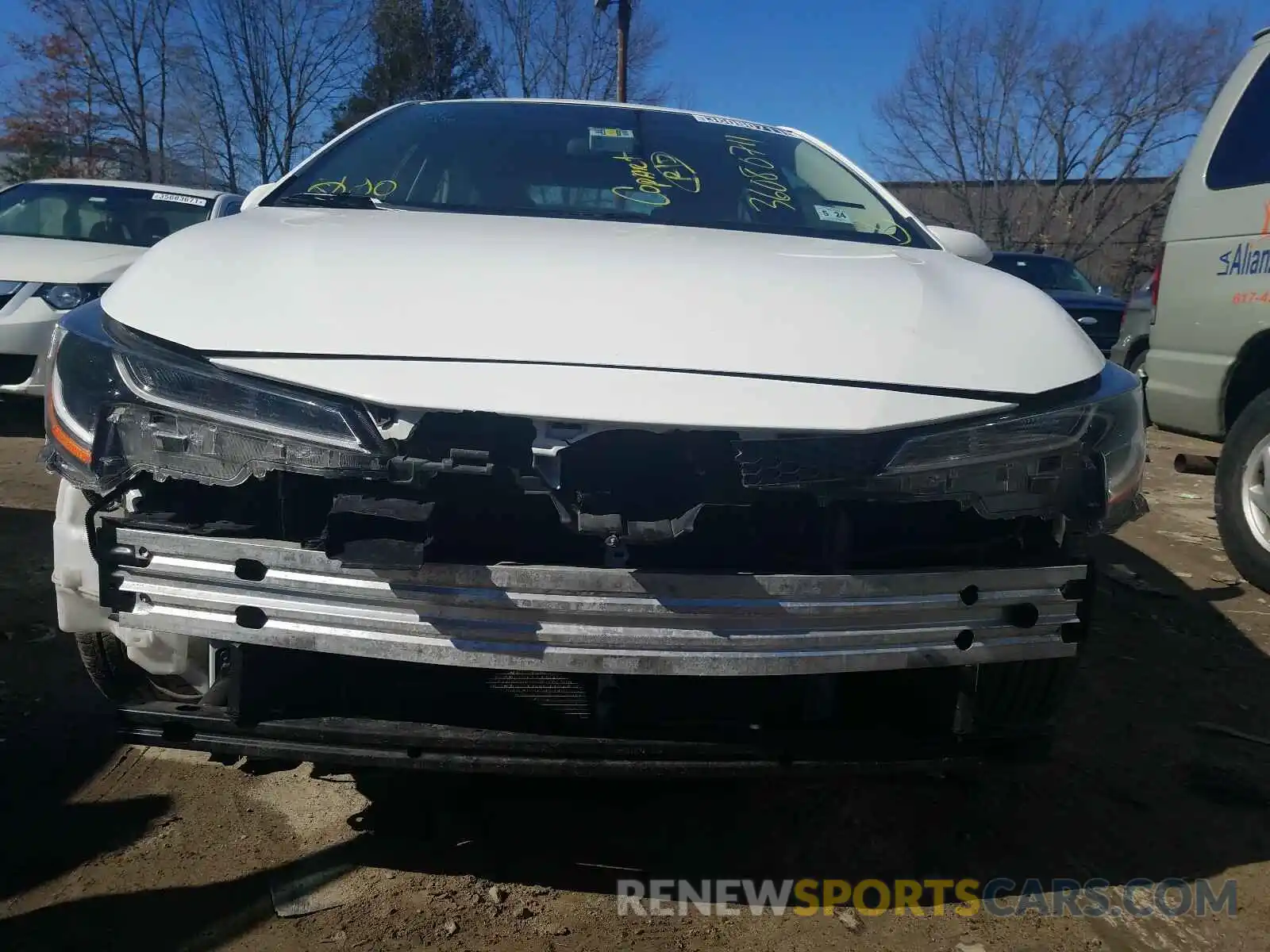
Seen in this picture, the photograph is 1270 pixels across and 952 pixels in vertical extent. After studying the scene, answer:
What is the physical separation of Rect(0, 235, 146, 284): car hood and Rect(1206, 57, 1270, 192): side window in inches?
235

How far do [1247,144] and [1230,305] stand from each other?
2.41ft

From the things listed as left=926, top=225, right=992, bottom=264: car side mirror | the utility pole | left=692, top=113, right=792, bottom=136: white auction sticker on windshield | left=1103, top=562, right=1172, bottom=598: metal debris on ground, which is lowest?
left=1103, top=562, right=1172, bottom=598: metal debris on ground

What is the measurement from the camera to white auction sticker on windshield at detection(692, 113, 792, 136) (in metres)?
3.22

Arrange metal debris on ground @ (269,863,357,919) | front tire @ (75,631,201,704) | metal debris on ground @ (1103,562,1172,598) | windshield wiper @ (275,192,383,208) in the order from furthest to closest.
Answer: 1. metal debris on ground @ (1103,562,1172,598)
2. windshield wiper @ (275,192,383,208)
3. metal debris on ground @ (269,863,357,919)
4. front tire @ (75,631,201,704)

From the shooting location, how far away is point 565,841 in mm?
2160

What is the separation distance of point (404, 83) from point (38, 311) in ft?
68.1

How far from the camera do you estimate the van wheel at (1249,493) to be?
13.0 ft

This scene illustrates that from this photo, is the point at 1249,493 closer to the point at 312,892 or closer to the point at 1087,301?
the point at 312,892

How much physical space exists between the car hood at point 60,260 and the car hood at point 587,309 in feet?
14.9

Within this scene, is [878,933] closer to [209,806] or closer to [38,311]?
[209,806]

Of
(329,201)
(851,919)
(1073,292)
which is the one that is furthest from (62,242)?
(1073,292)

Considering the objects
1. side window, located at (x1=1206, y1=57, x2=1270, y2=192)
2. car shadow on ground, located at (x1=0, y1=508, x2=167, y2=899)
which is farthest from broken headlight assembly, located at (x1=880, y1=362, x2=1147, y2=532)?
side window, located at (x1=1206, y1=57, x2=1270, y2=192)

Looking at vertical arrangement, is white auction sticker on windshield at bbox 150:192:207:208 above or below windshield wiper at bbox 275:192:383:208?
below

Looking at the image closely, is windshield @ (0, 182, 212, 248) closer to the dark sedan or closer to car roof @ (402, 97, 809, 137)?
car roof @ (402, 97, 809, 137)
